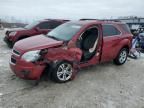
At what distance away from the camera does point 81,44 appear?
20.5ft

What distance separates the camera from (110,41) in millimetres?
6648

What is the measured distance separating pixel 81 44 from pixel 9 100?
2.85m

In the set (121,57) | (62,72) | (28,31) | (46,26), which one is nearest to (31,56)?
(62,72)

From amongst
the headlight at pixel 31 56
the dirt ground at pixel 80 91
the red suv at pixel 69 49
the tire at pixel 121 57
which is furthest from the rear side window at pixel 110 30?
the headlight at pixel 31 56

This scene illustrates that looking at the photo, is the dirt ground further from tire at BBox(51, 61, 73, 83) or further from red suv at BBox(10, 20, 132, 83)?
red suv at BBox(10, 20, 132, 83)

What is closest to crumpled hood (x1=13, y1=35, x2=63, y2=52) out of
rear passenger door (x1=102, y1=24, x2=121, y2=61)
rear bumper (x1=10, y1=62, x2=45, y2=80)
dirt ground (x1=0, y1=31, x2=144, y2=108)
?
rear bumper (x1=10, y1=62, x2=45, y2=80)

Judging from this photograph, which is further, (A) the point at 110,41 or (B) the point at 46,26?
(B) the point at 46,26

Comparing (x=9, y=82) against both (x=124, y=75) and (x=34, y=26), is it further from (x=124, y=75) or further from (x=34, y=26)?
(x=34, y=26)

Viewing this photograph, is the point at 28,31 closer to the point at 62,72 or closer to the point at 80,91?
the point at 62,72

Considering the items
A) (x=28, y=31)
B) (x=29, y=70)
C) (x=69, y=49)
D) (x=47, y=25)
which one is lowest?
(x=29, y=70)

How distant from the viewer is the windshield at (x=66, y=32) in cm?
578

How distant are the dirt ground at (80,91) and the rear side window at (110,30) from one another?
132 cm

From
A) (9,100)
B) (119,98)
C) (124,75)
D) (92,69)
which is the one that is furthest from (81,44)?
(9,100)

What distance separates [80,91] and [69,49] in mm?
1185
